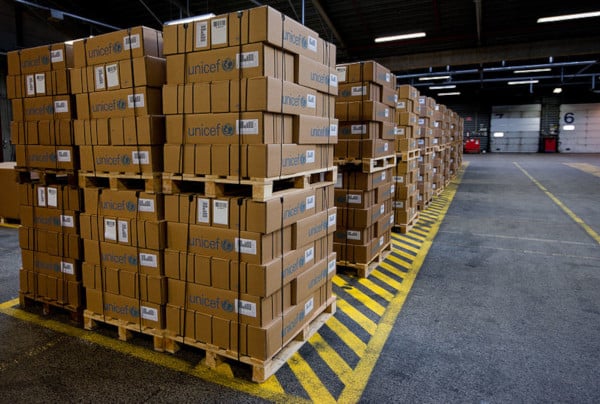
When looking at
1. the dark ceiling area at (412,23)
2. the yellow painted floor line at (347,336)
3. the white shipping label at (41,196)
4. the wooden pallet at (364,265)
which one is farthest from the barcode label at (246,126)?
the dark ceiling area at (412,23)

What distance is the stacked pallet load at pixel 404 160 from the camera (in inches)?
315

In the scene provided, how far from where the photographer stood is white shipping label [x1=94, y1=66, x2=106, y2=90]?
12.1 ft

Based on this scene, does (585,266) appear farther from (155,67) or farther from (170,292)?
(155,67)

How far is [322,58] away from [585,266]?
5026 mm

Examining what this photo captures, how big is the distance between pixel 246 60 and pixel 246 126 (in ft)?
1.59

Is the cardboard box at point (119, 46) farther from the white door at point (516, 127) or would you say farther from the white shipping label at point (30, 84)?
the white door at point (516, 127)

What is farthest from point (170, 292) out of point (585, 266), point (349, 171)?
point (585, 266)

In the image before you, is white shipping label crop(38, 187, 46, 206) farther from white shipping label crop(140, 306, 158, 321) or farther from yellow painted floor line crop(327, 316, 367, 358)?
yellow painted floor line crop(327, 316, 367, 358)

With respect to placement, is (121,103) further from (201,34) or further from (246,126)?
(246,126)

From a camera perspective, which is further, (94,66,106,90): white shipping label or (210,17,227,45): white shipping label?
(94,66,106,90): white shipping label

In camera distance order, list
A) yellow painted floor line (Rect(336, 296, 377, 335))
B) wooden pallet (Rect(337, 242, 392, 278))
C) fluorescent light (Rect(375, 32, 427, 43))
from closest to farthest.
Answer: yellow painted floor line (Rect(336, 296, 377, 335)), wooden pallet (Rect(337, 242, 392, 278)), fluorescent light (Rect(375, 32, 427, 43))

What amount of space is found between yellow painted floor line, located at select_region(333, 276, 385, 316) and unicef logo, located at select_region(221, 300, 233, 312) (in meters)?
1.83

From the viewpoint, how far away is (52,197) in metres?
4.16

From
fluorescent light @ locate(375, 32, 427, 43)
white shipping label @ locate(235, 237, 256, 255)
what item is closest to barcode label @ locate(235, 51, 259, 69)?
white shipping label @ locate(235, 237, 256, 255)
